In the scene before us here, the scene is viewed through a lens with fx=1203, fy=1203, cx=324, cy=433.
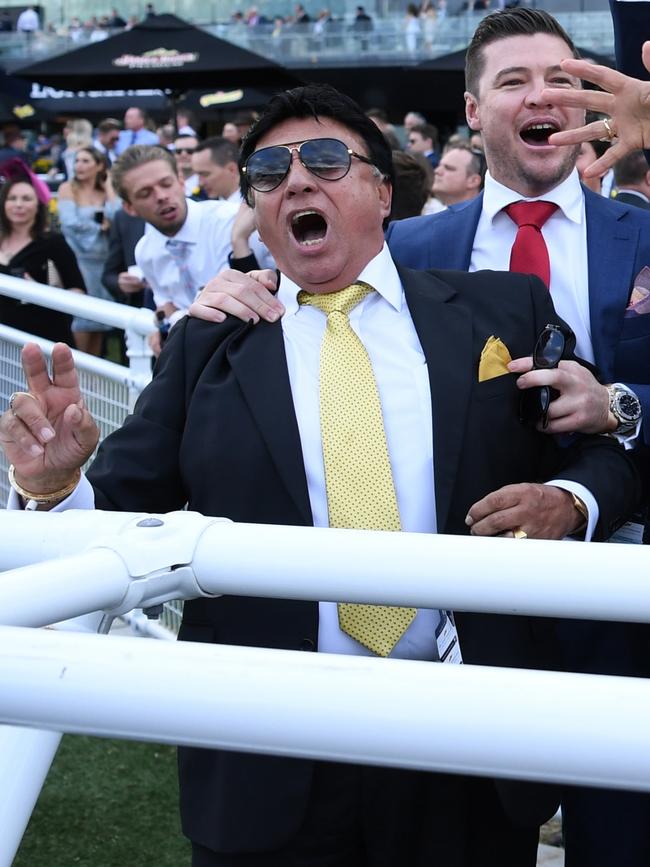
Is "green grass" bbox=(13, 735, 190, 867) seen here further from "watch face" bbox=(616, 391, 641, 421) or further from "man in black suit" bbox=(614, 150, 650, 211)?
"man in black suit" bbox=(614, 150, 650, 211)

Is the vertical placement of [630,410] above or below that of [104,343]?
above

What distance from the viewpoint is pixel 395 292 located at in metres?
2.42

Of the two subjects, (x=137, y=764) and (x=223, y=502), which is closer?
(x=223, y=502)

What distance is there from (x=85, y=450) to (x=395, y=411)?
60cm

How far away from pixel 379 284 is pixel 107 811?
2.44m

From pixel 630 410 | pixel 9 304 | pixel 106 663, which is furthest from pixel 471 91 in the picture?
pixel 9 304

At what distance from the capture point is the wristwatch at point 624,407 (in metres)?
2.35

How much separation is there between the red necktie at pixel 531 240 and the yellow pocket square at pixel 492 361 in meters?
0.48

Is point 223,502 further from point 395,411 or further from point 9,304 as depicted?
point 9,304

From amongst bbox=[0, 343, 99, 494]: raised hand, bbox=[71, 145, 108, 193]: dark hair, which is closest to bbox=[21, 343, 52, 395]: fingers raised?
bbox=[0, 343, 99, 494]: raised hand

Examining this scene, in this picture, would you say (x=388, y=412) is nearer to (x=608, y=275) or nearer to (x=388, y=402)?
(x=388, y=402)

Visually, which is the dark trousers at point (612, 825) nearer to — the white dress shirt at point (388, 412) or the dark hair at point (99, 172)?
the white dress shirt at point (388, 412)

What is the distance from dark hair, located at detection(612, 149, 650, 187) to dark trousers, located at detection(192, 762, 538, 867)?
3914mm

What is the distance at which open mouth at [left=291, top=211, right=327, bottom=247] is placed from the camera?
7.80 feet
